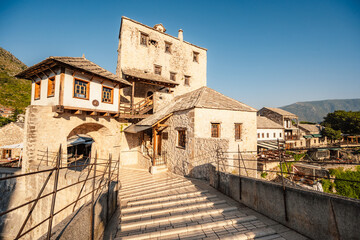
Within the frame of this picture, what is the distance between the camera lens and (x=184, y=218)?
4.98 metres

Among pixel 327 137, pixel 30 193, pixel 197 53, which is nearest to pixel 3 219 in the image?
pixel 30 193

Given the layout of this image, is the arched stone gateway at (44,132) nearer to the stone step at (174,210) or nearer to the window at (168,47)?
the stone step at (174,210)

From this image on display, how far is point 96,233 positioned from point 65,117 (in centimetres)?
974

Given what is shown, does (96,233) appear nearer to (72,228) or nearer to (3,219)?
(72,228)

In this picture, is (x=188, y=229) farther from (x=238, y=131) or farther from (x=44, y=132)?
(x=44, y=132)

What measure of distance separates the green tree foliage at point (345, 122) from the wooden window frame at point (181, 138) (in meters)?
54.0

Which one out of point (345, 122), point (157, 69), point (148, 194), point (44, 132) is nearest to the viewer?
point (148, 194)

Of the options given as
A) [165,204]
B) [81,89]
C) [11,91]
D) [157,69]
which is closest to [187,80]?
[157,69]

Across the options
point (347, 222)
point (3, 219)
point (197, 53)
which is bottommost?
point (3, 219)

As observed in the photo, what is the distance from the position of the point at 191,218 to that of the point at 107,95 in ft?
38.0

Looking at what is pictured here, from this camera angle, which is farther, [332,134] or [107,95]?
[332,134]

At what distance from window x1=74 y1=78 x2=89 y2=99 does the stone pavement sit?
26.4 feet

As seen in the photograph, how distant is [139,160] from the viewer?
1563 centimetres

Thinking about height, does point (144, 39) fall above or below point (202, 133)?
above
